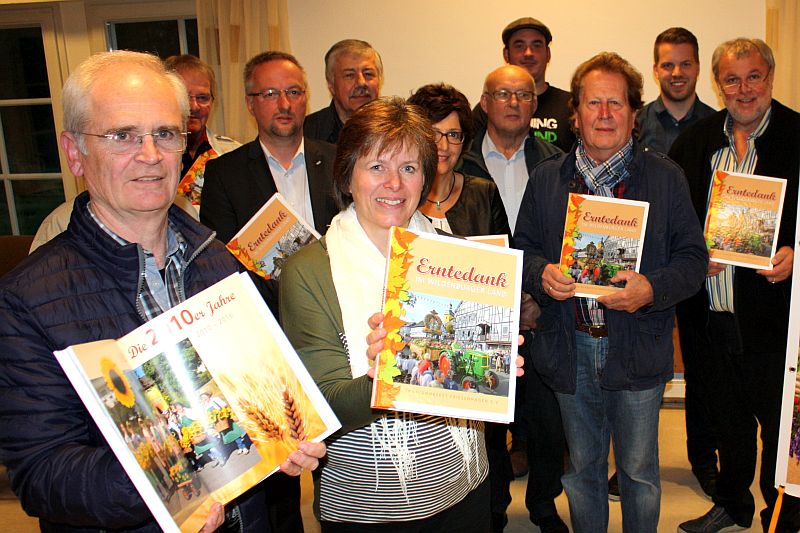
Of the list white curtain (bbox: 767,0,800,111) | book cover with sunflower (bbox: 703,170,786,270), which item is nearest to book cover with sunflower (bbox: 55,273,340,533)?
book cover with sunflower (bbox: 703,170,786,270)

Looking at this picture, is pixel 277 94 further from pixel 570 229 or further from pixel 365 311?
pixel 365 311

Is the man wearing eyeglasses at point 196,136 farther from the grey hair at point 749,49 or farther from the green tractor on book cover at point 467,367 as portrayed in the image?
the grey hair at point 749,49

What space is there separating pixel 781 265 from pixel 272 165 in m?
2.26

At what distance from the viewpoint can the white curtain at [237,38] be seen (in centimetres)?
561

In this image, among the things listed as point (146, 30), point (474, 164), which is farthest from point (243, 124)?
point (474, 164)

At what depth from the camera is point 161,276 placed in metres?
1.57

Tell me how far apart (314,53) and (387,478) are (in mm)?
4692

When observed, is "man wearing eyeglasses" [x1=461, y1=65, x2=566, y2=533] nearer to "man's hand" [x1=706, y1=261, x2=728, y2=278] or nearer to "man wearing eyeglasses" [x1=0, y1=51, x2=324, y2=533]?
"man's hand" [x1=706, y1=261, x2=728, y2=278]

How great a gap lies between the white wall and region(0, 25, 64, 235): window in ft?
7.61

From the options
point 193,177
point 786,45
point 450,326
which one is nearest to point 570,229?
point 450,326

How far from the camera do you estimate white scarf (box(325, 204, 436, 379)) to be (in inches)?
71.3

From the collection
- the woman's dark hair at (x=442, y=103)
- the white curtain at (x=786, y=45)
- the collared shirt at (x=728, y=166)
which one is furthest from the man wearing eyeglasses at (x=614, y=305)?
the white curtain at (x=786, y=45)

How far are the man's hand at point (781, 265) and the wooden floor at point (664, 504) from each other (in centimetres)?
132

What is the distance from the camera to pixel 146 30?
20.0ft
